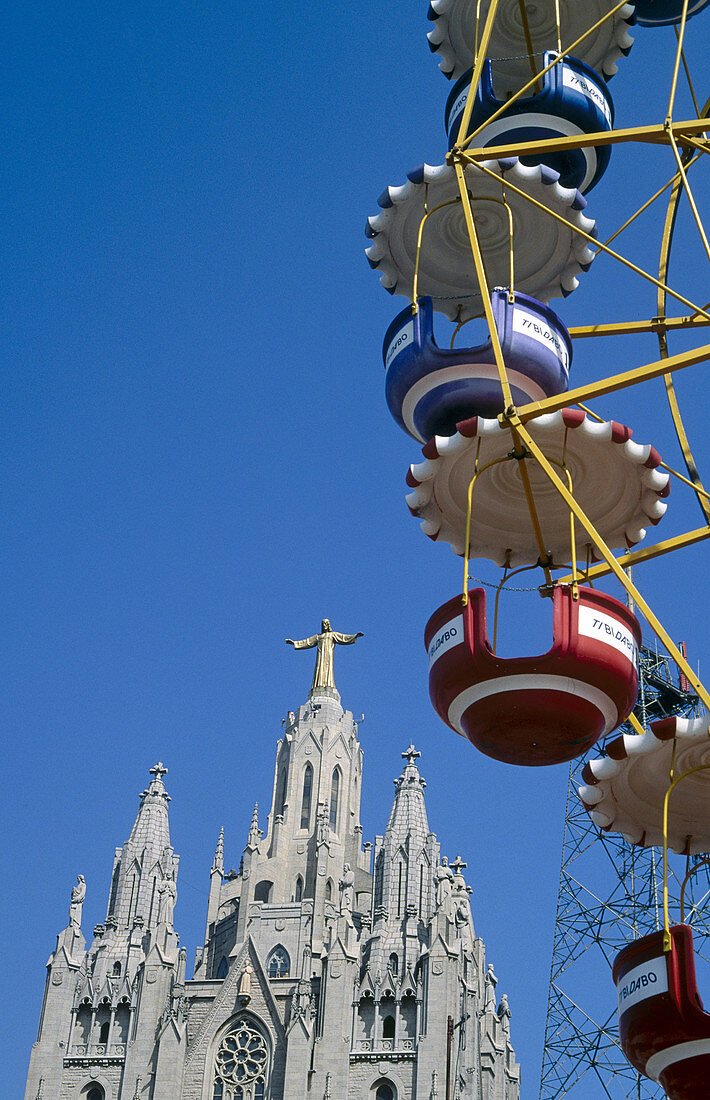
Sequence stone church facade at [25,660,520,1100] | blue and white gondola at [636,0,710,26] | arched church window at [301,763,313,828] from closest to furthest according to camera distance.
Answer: blue and white gondola at [636,0,710,26]
stone church facade at [25,660,520,1100]
arched church window at [301,763,313,828]

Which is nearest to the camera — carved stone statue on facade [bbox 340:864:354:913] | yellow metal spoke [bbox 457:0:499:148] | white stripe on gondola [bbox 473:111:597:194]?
yellow metal spoke [bbox 457:0:499:148]

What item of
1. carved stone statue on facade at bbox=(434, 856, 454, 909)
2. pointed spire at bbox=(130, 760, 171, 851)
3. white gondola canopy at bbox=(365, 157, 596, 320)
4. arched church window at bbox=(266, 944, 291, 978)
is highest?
pointed spire at bbox=(130, 760, 171, 851)

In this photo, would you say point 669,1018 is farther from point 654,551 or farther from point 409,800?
point 409,800

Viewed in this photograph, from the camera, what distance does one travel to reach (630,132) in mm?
18375

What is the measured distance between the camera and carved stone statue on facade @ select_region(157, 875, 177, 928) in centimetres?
6944

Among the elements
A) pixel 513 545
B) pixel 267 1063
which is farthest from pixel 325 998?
pixel 513 545

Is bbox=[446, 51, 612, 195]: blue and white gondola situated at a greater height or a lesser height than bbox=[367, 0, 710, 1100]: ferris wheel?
greater

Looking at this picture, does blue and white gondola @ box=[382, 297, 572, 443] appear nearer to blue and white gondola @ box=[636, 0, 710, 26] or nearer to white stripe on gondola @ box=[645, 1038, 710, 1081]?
white stripe on gondola @ box=[645, 1038, 710, 1081]

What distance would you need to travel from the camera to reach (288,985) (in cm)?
6525

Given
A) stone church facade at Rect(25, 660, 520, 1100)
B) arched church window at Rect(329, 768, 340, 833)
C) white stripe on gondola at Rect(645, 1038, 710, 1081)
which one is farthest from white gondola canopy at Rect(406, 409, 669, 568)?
arched church window at Rect(329, 768, 340, 833)

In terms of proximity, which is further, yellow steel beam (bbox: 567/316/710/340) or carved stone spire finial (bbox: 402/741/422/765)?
carved stone spire finial (bbox: 402/741/422/765)

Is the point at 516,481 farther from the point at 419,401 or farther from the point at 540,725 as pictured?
the point at 540,725

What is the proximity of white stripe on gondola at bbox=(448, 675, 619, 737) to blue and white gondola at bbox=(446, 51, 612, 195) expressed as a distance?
8.30 m

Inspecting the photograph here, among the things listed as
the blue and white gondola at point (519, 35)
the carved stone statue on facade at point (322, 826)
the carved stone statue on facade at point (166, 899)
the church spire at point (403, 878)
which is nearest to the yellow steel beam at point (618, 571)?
the blue and white gondola at point (519, 35)
